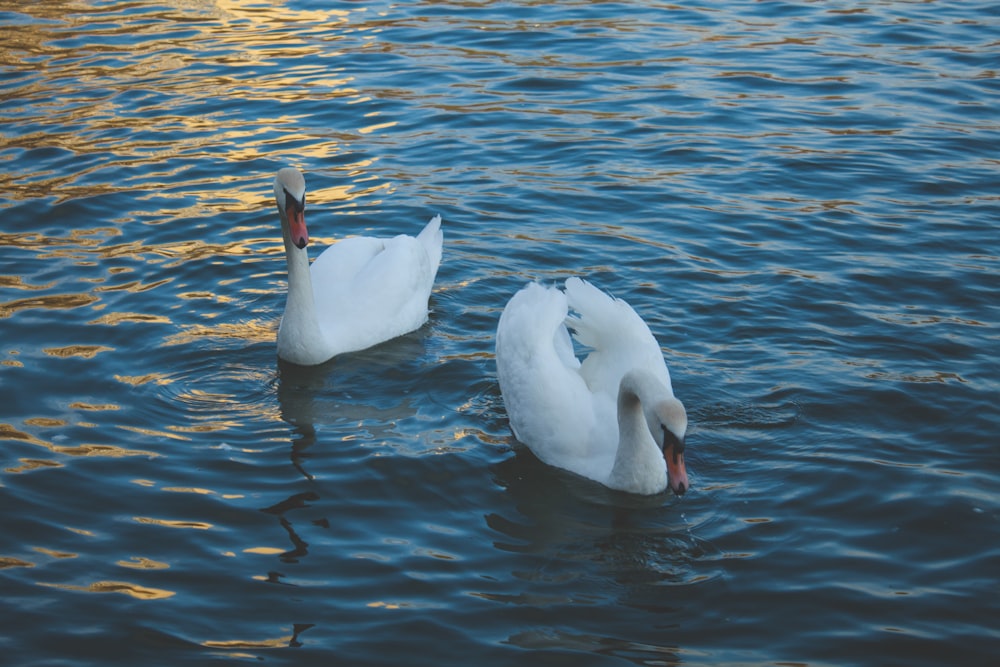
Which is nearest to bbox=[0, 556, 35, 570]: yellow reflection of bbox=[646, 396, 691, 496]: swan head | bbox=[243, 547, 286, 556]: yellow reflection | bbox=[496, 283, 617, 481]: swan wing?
bbox=[243, 547, 286, 556]: yellow reflection

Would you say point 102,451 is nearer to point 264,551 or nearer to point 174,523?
point 174,523

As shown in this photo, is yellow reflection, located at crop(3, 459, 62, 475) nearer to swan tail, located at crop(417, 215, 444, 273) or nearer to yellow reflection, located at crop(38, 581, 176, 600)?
yellow reflection, located at crop(38, 581, 176, 600)

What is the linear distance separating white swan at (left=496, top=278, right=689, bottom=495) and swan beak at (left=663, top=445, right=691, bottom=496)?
0.10 m

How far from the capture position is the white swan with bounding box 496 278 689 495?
7.45 m

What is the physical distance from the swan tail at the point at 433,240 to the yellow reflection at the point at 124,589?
441cm

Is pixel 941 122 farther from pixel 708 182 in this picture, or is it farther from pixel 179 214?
pixel 179 214

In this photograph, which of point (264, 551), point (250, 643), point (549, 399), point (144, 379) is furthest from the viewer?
point (144, 379)

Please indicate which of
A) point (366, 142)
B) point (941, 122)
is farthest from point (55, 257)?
point (941, 122)

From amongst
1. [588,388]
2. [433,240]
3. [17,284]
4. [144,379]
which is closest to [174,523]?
[144,379]

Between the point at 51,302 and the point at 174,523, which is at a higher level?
the point at 51,302

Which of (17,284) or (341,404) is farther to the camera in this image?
(17,284)

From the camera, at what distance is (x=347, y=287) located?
10.1 m

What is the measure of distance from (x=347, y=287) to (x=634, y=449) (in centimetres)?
347

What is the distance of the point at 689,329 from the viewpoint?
967 centimetres
